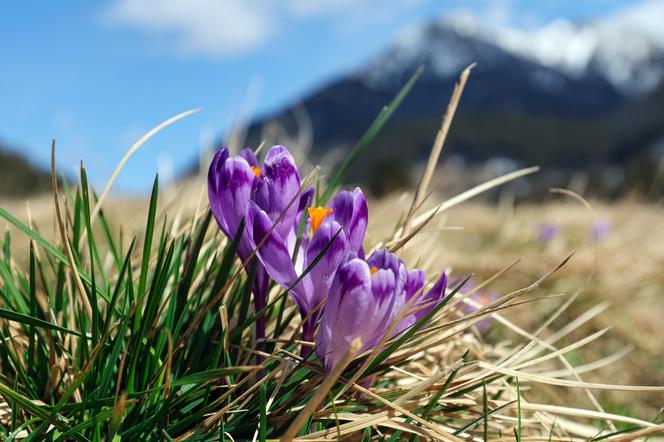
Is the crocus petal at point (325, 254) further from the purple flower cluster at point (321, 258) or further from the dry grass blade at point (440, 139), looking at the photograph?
the dry grass blade at point (440, 139)

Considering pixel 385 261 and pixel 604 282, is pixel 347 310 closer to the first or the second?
pixel 385 261

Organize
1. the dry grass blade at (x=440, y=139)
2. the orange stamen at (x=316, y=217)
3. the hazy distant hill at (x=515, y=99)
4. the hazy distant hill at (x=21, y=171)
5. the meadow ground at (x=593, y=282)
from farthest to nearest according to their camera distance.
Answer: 1. the hazy distant hill at (x=515, y=99)
2. the hazy distant hill at (x=21, y=171)
3. the meadow ground at (x=593, y=282)
4. the dry grass blade at (x=440, y=139)
5. the orange stamen at (x=316, y=217)

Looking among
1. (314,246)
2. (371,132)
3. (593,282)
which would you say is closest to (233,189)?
(314,246)

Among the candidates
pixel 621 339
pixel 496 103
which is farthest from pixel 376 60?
pixel 621 339

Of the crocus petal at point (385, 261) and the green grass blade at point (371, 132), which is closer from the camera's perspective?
the crocus petal at point (385, 261)

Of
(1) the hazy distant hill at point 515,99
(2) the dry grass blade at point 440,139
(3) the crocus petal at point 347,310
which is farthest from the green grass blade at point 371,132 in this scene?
(1) the hazy distant hill at point 515,99

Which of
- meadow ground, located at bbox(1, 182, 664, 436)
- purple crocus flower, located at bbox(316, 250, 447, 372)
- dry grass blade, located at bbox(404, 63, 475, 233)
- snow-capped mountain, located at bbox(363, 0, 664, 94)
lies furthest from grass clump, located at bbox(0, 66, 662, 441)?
snow-capped mountain, located at bbox(363, 0, 664, 94)

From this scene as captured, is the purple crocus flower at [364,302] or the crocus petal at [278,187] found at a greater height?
the crocus petal at [278,187]
